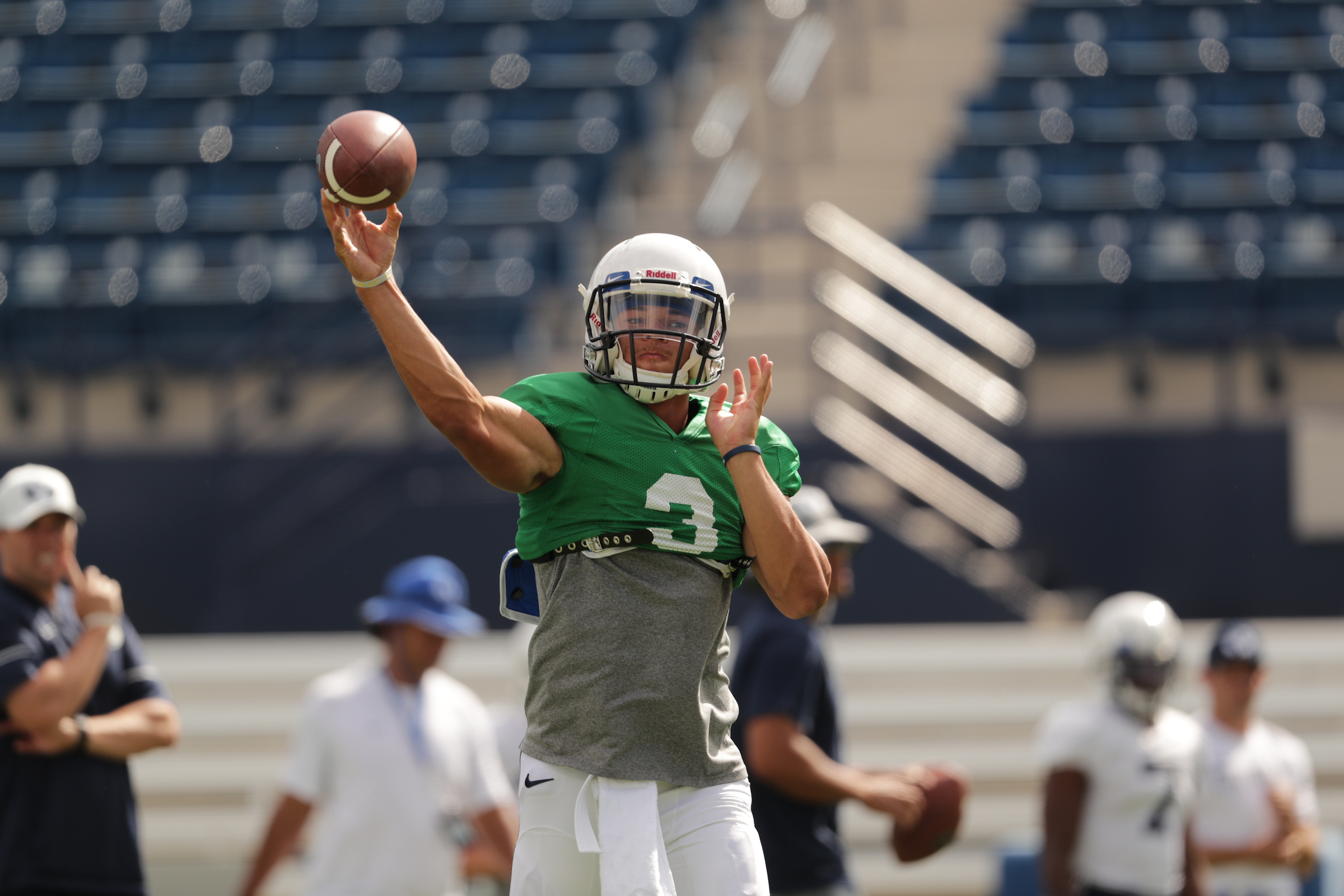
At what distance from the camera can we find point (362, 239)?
2.40 meters

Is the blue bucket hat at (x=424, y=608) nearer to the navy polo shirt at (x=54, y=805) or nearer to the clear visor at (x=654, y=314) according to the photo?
the navy polo shirt at (x=54, y=805)

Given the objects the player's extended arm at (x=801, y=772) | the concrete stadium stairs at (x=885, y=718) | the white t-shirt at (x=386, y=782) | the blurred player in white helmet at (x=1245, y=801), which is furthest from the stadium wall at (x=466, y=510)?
the player's extended arm at (x=801, y=772)

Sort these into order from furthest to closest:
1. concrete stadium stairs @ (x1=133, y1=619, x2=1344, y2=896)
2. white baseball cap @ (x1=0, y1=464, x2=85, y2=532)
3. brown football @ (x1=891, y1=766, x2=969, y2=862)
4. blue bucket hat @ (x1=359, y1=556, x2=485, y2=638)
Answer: concrete stadium stairs @ (x1=133, y1=619, x2=1344, y2=896) → blue bucket hat @ (x1=359, y1=556, x2=485, y2=638) → brown football @ (x1=891, y1=766, x2=969, y2=862) → white baseball cap @ (x1=0, y1=464, x2=85, y2=532)

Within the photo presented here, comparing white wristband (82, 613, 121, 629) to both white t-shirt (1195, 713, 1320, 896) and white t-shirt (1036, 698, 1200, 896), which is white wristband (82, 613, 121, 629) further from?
white t-shirt (1195, 713, 1320, 896)

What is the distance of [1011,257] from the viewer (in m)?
10.2

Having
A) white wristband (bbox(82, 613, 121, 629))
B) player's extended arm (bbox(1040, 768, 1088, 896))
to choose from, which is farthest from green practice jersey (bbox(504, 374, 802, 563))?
player's extended arm (bbox(1040, 768, 1088, 896))

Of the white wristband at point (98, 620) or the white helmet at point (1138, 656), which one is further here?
the white helmet at point (1138, 656)

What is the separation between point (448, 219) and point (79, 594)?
7196 mm

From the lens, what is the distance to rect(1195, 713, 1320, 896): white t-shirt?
522cm

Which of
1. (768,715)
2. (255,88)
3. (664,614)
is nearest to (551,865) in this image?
(664,614)

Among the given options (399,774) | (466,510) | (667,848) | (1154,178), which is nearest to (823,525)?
(399,774)

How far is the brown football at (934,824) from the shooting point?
3928mm

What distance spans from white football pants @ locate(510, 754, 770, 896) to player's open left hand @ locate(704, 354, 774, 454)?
0.54 metres

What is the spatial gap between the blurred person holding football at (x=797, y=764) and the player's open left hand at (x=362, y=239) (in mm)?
1609
